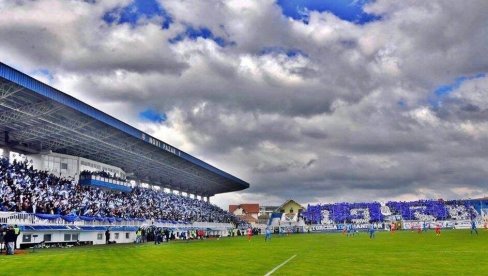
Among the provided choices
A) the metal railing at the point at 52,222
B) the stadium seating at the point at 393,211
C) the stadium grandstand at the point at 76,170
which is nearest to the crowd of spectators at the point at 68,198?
the stadium grandstand at the point at 76,170

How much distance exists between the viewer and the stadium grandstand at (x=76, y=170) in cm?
4619

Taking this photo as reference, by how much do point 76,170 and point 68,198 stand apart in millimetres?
14735

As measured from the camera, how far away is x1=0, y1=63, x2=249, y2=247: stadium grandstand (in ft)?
152

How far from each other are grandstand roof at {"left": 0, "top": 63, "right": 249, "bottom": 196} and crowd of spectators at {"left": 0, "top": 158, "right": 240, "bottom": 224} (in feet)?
12.7

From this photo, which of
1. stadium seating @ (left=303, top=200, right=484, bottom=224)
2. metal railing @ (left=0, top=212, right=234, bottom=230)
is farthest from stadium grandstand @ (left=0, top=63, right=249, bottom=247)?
stadium seating @ (left=303, top=200, right=484, bottom=224)

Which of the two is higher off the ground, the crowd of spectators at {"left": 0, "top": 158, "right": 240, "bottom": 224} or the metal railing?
the crowd of spectators at {"left": 0, "top": 158, "right": 240, "bottom": 224}

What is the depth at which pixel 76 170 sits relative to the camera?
70.5m

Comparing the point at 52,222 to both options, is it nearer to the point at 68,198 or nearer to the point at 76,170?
the point at 68,198

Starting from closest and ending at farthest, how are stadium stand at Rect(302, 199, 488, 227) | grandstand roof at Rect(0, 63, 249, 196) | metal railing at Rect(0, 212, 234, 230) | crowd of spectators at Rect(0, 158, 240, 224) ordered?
metal railing at Rect(0, 212, 234, 230) → grandstand roof at Rect(0, 63, 249, 196) → crowd of spectators at Rect(0, 158, 240, 224) → stadium stand at Rect(302, 199, 488, 227)

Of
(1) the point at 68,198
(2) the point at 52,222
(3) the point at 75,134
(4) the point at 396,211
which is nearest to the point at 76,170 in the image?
(3) the point at 75,134

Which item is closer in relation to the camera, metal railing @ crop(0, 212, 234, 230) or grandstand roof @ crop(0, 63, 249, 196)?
metal railing @ crop(0, 212, 234, 230)

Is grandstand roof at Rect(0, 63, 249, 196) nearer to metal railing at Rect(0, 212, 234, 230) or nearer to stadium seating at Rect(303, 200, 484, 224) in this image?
metal railing at Rect(0, 212, 234, 230)

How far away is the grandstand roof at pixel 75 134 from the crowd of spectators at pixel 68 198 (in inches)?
153

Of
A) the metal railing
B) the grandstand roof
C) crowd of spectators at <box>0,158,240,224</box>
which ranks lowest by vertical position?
the metal railing
